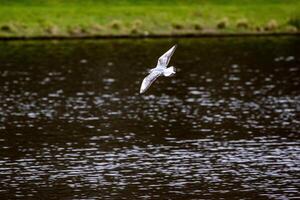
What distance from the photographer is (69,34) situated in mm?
97938

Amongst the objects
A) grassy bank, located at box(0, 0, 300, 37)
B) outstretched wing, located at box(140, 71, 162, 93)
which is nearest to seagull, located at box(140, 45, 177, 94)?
outstretched wing, located at box(140, 71, 162, 93)

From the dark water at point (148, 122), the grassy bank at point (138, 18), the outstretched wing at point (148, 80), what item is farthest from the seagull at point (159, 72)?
the grassy bank at point (138, 18)

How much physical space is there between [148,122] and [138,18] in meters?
40.4

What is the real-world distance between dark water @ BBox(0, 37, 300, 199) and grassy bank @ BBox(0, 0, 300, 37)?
15.0 ft

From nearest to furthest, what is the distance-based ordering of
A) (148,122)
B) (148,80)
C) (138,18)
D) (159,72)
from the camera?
(148,80), (159,72), (148,122), (138,18)

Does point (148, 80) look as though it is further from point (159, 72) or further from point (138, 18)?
point (138, 18)

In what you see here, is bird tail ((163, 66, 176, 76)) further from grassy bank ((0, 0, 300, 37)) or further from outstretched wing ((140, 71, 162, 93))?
grassy bank ((0, 0, 300, 37))

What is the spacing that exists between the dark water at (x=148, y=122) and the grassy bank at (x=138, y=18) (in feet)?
15.0

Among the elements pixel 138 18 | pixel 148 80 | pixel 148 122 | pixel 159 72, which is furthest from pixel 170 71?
pixel 138 18

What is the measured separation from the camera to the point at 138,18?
98.6 m

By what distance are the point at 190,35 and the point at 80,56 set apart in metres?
16.8

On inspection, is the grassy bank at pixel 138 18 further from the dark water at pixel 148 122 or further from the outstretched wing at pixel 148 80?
the outstretched wing at pixel 148 80

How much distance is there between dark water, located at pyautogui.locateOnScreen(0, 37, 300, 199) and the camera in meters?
44.9

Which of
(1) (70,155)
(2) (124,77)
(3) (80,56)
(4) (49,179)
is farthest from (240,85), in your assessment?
(4) (49,179)
